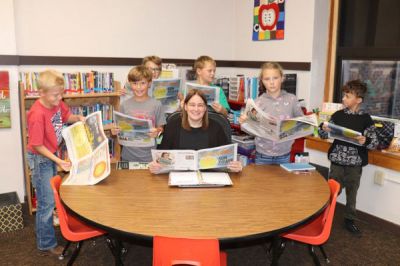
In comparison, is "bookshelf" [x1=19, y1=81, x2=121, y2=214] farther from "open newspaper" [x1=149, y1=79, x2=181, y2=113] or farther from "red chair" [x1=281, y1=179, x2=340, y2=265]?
"red chair" [x1=281, y1=179, x2=340, y2=265]

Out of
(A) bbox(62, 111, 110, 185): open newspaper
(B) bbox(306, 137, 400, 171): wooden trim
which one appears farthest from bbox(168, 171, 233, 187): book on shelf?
(B) bbox(306, 137, 400, 171): wooden trim

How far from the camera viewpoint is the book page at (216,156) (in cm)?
226

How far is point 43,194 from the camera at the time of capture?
2.73 m

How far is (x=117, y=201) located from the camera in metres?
1.93

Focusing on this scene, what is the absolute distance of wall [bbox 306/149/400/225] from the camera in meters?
3.33

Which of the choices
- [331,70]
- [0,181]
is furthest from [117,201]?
[331,70]

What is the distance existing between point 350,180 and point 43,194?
249 centimetres

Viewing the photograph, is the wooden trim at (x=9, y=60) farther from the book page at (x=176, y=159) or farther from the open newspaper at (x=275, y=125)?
the open newspaper at (x=275, y=125)

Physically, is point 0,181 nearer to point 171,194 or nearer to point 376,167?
point 171,194

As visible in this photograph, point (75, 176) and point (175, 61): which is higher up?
point (175, 61)

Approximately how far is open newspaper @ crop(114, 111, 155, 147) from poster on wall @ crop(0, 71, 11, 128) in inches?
53.8

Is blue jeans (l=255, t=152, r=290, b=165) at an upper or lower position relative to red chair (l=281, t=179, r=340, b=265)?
upper

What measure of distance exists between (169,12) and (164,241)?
374 centimetres

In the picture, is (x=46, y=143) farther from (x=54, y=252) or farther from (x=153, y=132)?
(x=54, y=252)
